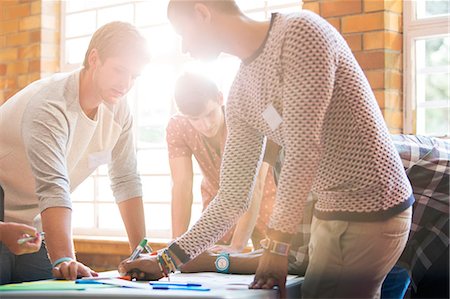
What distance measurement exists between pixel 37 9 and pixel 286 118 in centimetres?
329

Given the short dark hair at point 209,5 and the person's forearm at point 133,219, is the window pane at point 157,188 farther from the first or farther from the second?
the short dark hair at point 209,5

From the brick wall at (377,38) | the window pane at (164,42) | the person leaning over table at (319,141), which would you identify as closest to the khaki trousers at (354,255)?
the person leaning over table at (319,141)

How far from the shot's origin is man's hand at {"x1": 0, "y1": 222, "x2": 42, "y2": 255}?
1753 mm

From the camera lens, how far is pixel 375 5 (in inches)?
115

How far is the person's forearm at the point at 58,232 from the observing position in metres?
1.78

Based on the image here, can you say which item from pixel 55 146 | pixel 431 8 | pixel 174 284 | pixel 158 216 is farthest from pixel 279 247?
pixel 158 216

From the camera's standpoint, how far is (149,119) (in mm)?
4043

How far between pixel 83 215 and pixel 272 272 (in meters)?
3.02

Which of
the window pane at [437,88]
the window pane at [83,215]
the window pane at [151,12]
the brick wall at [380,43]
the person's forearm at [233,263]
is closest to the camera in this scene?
the person's forearm at [233,263]

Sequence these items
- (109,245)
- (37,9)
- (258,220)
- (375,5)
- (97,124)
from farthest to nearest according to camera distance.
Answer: (37,9), (109,245), (375,5), (258,220), (97,124)

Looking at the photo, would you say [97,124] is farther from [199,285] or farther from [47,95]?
[199,285]

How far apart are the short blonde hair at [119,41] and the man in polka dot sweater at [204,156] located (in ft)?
1.48

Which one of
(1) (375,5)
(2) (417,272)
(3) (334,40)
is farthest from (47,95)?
(1) (375,5)

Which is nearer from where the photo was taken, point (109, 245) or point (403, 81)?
point (403, 81)
